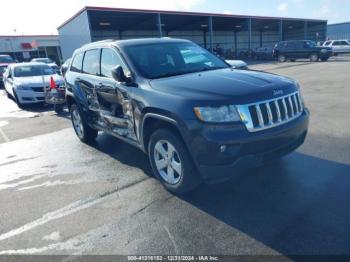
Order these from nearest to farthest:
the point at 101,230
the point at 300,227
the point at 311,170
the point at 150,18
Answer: the point at 300,227 → the point at 101,230 → the point at 311,170 → the point at 150,18

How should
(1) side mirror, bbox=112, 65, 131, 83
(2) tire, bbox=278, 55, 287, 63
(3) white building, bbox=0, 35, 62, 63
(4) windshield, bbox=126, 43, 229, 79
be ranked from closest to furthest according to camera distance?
(1) side mirror, bbox=112, 65, 131, 83 → (4) windshield, bbox=126, 43, 229, 79 → (2) tire, bbox=278, 55, 287, 63 → (3) white building, bbox=0, 35, 62, 63

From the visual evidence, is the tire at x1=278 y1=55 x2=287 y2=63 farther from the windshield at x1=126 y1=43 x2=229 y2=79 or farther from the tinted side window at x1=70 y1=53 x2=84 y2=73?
the tinted side window at x1=70 y1=53 x2=84 y2=73

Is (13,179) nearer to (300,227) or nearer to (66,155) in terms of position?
(66,155)

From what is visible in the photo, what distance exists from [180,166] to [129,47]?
2.07 meters

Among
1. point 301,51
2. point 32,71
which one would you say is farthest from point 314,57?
point 32,71

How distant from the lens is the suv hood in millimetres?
3166

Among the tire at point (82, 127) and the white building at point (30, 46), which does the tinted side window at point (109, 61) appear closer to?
the tire at point (82, 127)

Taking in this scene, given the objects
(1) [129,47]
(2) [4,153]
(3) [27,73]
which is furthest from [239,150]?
(3) [27,73]

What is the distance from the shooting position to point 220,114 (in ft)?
10.1

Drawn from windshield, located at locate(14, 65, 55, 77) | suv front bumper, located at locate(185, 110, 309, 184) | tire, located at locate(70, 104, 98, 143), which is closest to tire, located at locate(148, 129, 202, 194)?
suv front bumper, located at locate(185, 110, 309, 184)

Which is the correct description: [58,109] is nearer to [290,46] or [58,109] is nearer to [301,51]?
[301,51]

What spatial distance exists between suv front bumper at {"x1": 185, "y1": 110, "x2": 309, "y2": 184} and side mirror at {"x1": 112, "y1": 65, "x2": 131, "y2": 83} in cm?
131

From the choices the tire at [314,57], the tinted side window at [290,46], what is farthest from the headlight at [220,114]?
the tinted side window at [290,46]

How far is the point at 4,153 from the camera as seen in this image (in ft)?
20.8
